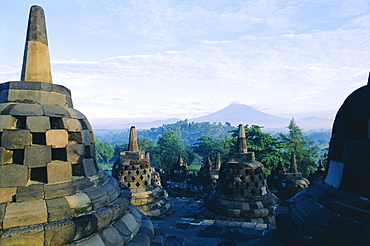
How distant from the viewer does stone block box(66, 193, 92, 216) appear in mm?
3289

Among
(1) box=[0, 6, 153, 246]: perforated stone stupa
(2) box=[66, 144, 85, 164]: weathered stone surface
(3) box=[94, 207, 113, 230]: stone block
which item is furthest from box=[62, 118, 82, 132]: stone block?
(3) box=[94, 207, 113, 230]: stone block

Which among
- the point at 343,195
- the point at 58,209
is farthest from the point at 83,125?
the point at 343,195

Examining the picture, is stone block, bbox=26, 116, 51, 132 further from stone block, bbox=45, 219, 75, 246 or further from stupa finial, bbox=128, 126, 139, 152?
stupa finial, bbox=128, 126, 139, 152

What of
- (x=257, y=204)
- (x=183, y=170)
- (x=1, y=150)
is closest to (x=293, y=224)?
(x=1, y=150)

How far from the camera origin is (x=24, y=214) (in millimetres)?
2969

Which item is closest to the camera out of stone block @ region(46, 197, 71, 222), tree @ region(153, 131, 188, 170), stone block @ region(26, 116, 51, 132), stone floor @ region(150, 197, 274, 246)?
stone block @ region(46, 197, 71, 222)

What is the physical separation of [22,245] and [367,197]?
4.18 m

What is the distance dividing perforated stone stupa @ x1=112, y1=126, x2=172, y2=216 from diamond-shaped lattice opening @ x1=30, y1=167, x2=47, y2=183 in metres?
6.57

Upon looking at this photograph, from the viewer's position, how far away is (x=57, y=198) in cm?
326

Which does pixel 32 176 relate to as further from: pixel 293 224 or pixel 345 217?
pixel 345 217

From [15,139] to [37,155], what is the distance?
35cm

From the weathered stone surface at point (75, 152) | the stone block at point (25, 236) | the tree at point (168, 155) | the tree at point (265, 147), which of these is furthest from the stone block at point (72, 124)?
the tree at point (168, 155)

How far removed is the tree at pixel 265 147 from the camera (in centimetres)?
2909

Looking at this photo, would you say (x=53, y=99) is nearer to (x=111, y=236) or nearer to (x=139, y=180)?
(x=111, y=236)
